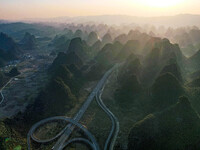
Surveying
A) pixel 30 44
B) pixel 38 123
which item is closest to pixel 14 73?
pixel 38 123

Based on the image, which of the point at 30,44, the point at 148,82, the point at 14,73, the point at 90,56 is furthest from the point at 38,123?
the point at 30,44

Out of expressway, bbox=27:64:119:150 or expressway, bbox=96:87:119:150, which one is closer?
expressway, bbox=96:87:119:150

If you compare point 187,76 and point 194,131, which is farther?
point 187,76

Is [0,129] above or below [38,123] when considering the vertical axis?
above

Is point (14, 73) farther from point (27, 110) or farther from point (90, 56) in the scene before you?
point (90, 56)

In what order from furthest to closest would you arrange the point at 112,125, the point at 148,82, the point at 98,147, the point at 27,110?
the point at 148,82
the point at 27,110
the point at 112,125
the point at 98,147

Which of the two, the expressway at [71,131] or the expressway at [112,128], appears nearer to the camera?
the expressway at [112,128]

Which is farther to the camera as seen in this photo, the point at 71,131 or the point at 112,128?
the point at 112,128

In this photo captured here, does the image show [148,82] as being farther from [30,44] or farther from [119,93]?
[30,44]

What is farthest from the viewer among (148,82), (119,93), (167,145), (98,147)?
(148,82)
